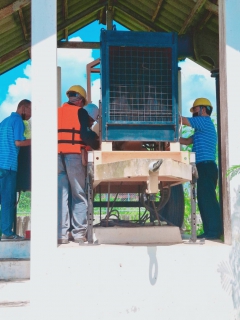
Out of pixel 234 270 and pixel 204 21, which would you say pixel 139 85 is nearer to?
pixel 234 270

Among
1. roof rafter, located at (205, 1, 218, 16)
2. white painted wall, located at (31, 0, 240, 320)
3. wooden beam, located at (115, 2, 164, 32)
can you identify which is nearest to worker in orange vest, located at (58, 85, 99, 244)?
white painted wall, located at (31, 0, 240, 320)

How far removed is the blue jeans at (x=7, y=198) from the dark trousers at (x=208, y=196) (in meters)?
2.22

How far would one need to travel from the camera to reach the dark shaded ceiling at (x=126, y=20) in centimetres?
712

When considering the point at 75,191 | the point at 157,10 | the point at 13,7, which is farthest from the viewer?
the point at 157,10

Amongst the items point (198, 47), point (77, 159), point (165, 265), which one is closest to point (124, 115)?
point (77, 159)

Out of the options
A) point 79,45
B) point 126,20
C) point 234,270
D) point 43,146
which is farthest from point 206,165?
point 126,20

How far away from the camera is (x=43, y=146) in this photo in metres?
4.95

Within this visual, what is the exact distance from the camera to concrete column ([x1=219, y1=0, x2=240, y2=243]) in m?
5.19

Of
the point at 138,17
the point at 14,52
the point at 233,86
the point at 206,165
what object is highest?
the point at 138,17

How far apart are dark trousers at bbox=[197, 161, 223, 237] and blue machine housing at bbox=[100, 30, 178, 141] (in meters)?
1.01

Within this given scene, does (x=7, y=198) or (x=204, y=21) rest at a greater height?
(x=204, y=21)

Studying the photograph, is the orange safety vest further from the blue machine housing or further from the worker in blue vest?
the worker in blue vest

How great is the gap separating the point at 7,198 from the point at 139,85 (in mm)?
2194

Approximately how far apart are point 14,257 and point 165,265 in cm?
206
